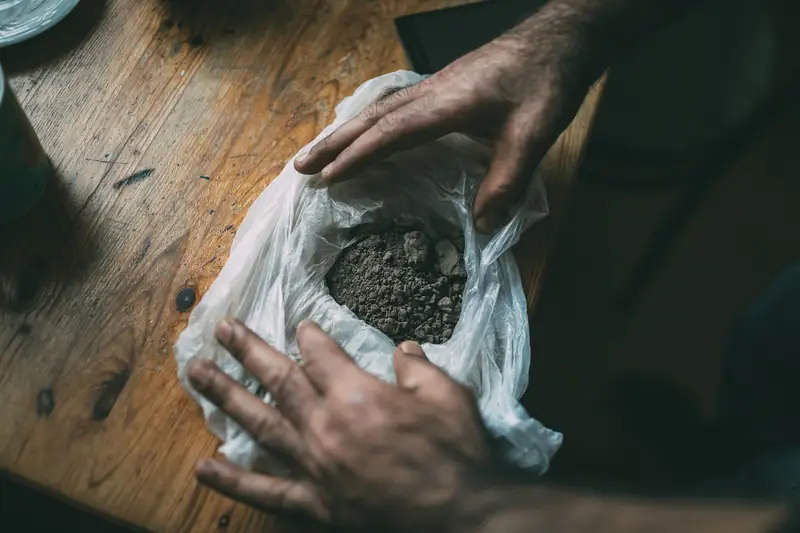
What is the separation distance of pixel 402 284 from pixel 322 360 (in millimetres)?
115

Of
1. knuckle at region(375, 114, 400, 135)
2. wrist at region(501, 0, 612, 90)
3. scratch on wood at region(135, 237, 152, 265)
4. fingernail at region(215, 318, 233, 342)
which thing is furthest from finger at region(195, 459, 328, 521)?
wrist at region(501, 0, 612, 90)

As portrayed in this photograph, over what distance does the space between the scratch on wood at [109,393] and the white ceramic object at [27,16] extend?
43 centimetres

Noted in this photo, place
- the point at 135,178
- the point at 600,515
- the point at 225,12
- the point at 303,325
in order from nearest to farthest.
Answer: the point at 600,515
the point at 303,325
the point at 135,178
the point at 225,12

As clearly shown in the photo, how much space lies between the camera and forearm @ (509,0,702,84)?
723 mm

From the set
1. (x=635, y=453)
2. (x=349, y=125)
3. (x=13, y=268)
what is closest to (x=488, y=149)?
(x=349, y=125)

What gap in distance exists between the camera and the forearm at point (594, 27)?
0.72m

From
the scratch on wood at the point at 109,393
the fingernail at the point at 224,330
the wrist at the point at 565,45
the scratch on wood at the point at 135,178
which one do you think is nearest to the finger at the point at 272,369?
the fingernail at the point at 224,330

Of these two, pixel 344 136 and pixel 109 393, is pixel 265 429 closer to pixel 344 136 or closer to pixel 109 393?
pixel 109 393

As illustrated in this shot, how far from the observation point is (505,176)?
0.67 meters

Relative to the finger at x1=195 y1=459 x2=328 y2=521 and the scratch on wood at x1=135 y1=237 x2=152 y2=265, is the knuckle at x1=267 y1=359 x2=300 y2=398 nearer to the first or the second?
the finger at x1=195 y1=459 x2=328 y2=521

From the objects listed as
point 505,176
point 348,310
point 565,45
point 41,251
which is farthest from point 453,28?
point 41,251

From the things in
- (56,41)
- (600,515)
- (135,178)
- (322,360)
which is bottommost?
(600,515)

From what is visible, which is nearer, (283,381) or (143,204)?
(283,381)

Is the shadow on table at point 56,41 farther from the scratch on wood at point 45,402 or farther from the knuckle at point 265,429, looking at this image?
the knuckle at point 265,429
